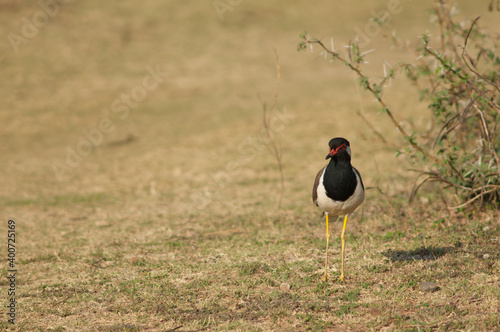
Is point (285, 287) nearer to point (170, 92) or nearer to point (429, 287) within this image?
point (429, 287)

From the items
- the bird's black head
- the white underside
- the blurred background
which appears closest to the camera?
the bird's black head

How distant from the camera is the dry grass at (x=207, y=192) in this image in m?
5.21

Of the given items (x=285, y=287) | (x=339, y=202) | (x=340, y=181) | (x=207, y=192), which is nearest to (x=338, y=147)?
(x=340, y=181)

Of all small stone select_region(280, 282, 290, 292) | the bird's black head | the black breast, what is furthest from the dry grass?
the bird's black head

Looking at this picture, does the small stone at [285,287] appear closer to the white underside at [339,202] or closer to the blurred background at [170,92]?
the white underside at [339,202]

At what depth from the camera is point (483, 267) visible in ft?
18.3

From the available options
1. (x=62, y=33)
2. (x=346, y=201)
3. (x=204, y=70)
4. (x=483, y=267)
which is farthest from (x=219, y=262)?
(x=62, y=33)

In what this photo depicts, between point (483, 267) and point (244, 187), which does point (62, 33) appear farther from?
point (483, 267)

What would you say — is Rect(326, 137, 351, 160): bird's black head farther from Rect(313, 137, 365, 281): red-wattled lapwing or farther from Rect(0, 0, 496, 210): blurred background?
Rect(0, 0, 496, 210): blurred background

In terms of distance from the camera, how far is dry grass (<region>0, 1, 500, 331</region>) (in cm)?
521

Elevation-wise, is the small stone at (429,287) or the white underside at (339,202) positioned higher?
the white underside at (339,202)

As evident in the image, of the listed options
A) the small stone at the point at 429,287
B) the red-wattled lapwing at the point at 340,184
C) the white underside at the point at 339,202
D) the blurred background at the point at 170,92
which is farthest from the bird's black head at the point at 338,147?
the blurred background at the point at 170,92

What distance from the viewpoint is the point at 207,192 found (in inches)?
405

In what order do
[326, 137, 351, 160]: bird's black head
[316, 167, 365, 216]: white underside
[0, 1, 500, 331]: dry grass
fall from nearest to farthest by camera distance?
1. [0, 1, 500, 331]: dry grass
2. [326, 137, 351, 160]: bird's black head
3. [316, 167, 365, 216]: white underside
